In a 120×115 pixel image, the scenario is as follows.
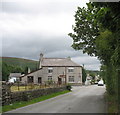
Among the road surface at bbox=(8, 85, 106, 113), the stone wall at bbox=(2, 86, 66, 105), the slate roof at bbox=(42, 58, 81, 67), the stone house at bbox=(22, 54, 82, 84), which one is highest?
the slate roof at bbox=(42, 58, 81, 67)

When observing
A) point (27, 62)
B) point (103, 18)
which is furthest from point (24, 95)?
point (27, 62)

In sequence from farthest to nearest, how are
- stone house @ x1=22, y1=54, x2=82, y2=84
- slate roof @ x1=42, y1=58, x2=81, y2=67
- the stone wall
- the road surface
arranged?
slate roof @ x1=42, y1=58, x2=81, y2=67
stone house @ x1=22, y1=54, x2=82, y2=84
the stone wall
the road surface

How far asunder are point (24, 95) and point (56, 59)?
52.9 metres

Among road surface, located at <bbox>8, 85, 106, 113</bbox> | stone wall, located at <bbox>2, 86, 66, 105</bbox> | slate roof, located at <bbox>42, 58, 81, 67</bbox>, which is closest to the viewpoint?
road surface, located at <bbox>8, 85, 106, 113</bbox>

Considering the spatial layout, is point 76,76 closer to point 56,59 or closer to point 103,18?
point 56,59

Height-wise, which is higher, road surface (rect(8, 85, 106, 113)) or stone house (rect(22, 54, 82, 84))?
stone house (rect(22, 54, 82, 84))

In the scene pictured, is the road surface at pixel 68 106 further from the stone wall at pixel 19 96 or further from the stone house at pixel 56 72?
the stone house at pixel 56 72

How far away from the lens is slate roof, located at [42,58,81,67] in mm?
69250

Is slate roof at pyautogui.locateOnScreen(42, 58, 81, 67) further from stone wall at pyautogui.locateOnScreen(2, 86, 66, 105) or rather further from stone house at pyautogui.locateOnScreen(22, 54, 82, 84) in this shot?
stone wall at pyautogui.locateOnScreen(2, 86, 66, 105)

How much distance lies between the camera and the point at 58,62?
7031 cm

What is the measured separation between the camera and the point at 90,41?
2311 centimetres

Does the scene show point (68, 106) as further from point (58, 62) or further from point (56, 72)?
point (58, 62)

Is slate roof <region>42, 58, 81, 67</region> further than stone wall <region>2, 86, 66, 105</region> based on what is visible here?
Yes

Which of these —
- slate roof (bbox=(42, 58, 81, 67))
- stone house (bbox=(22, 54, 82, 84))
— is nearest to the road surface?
stone house (bbox=(22, 54, 82, 84))
